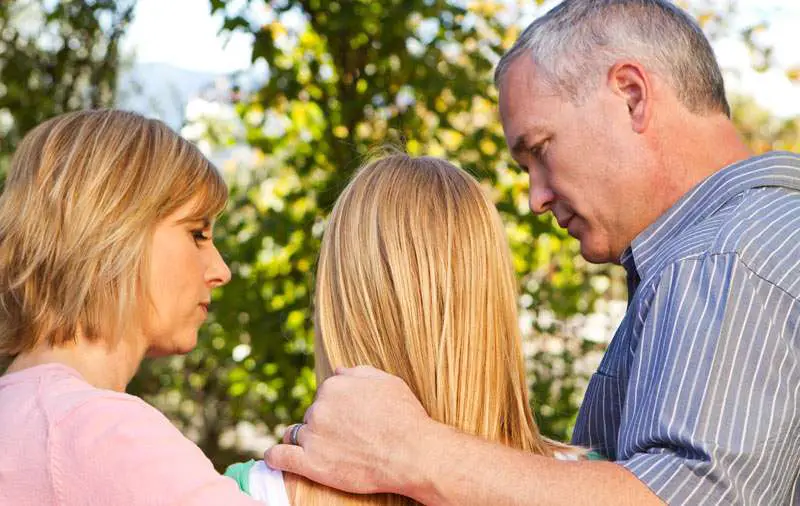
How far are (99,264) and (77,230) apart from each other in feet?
0.27

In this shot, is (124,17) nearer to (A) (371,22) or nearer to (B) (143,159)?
(A) (371,22)

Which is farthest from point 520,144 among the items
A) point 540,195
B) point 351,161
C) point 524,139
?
point 351,161

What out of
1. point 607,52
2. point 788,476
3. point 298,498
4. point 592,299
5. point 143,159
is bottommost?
point 592,299

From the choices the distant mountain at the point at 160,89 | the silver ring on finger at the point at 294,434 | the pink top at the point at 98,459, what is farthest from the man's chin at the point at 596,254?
the distant mountain at the point at 160,89

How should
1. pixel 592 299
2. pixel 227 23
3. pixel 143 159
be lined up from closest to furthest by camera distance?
1. pixel 143 159
2. pixel 227 23
3. pixel 592 299

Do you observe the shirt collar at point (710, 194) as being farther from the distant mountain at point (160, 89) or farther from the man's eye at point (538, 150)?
the distant mountain at point (160, 89)

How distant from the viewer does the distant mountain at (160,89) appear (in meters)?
4.77

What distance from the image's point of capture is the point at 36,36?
4.56 m

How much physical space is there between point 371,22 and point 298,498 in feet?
8.31

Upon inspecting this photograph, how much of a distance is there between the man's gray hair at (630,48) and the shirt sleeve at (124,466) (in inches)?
44.3

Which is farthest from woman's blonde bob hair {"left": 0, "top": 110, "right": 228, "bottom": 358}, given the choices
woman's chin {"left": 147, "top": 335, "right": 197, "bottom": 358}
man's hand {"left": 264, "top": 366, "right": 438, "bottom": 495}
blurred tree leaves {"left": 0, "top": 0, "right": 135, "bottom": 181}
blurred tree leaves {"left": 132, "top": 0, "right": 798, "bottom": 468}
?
blurred tree leaves {"left": 0, "top": 0, "right": 135, "bottom": 181}

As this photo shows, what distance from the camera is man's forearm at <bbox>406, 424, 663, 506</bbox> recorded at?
1652 millimetres

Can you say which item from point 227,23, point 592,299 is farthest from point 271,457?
point 592,299

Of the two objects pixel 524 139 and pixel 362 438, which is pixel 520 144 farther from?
pixel 362 438
